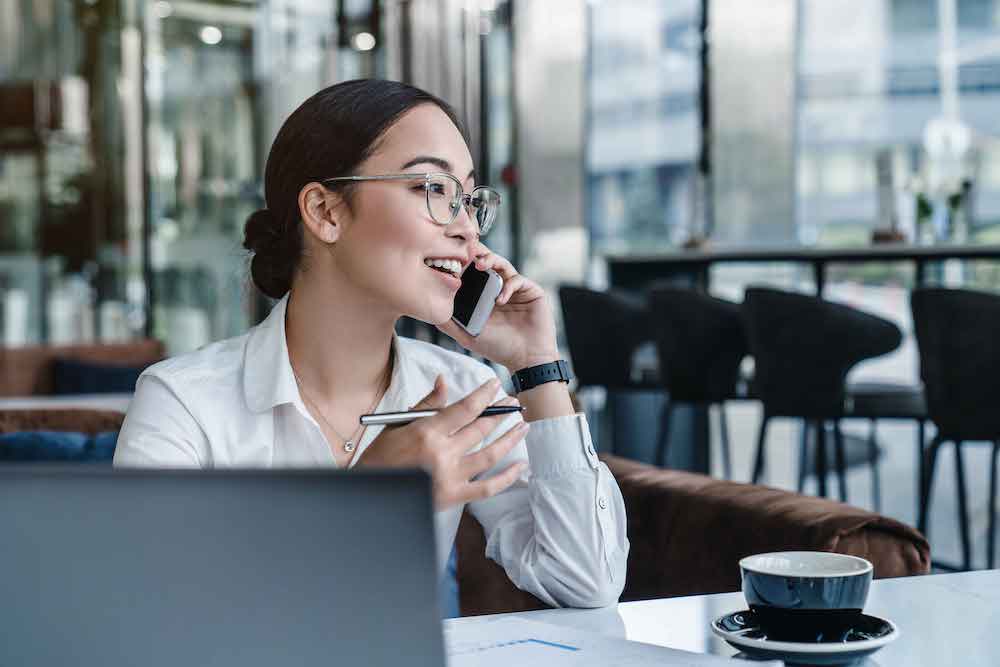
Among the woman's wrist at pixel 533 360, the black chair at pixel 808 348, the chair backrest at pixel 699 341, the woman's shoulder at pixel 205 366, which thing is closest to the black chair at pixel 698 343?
the chair backrest at pixel 699 341

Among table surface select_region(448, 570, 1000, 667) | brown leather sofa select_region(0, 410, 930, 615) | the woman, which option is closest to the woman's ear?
the woman

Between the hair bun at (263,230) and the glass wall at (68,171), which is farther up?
the glass wall at (68,171)

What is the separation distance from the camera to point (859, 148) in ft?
32.7

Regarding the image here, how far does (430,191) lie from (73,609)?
93cm

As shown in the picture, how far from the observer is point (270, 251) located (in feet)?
5.47

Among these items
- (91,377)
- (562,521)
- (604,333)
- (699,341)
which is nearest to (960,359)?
(699,341)

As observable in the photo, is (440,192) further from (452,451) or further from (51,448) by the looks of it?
(51,448)

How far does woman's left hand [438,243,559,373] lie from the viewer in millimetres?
1636

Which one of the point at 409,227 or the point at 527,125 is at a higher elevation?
the point at 527,125

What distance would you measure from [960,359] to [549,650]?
2.72m

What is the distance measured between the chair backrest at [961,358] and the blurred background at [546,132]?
185 cm

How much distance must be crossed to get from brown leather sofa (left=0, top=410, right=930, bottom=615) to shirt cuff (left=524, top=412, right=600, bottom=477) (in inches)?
8.1

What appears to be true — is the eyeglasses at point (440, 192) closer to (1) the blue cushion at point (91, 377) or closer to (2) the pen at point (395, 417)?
(2) the pen at point (395, 417)

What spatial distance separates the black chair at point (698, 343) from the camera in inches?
167
